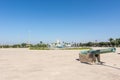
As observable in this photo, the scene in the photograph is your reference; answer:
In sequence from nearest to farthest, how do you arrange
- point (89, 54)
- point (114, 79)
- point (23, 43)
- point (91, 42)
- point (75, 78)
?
point (114, 79) → point (75, 78) → point (89, 54) → point (23, 43) → point (91, 42)

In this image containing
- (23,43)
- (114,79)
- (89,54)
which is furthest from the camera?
(23,43)

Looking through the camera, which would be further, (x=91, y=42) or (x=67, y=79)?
(x=91, y=42)

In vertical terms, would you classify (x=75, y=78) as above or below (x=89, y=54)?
below

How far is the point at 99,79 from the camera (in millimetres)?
7645

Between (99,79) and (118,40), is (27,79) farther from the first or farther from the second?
(118,40)

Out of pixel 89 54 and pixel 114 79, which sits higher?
pixel 89 54

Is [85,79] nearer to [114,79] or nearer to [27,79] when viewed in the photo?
[114,79]

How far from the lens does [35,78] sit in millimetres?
8148

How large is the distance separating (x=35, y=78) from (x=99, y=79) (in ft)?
10.4

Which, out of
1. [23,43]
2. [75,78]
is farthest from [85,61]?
[23,43]

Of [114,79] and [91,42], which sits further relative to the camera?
[91,42]

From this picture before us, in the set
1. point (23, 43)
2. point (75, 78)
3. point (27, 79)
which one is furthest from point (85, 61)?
point (23, 43)

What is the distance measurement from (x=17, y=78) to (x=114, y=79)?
4744 mm

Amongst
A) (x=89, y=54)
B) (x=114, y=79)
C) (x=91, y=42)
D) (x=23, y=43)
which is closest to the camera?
(x=114, y=79)
